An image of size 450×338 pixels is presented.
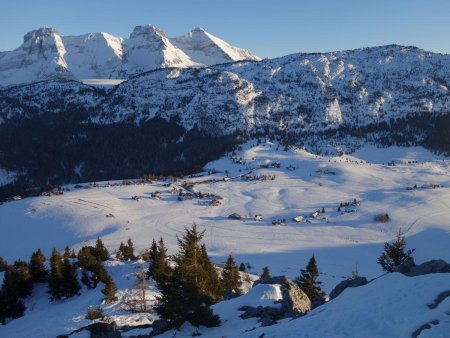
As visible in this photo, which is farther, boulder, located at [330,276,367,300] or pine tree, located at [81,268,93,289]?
pine tree, located at [81,268,93,289]

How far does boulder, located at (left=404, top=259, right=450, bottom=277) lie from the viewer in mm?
24250

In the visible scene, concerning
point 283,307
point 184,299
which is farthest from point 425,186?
point 184,299

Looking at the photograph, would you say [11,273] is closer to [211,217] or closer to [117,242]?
[117,242]

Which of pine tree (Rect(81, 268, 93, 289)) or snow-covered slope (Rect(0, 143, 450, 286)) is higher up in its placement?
pine tree (Rect(81, 268, 93, 289))

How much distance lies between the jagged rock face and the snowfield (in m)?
1.32

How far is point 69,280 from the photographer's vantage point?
4838 centimetres

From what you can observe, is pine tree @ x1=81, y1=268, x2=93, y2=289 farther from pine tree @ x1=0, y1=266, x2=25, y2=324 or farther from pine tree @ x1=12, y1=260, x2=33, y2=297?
pine tree @ x1=0, y1=266, x2=25, y2=324

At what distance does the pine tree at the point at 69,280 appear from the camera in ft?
158

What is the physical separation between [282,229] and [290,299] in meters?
73.5

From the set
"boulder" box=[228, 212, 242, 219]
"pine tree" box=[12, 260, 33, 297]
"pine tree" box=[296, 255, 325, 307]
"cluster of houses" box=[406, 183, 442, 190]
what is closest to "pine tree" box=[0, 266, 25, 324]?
"pine tree" box=[12, 260, 33, 297]

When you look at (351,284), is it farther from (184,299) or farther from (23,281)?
(23,281)

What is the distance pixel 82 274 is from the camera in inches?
2004

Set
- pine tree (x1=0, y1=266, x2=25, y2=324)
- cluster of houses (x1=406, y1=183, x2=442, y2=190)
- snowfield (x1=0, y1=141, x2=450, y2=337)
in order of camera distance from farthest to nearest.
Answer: cluster of houses (x1=406, y1=183, x2=442, y2=190) → pine tree (x1=0, y1=266, x2=25, y2=324) → snowfield (x1=0, y1=141, x2=450, y2=337)

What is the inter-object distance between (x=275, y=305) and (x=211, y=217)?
8433 cm
